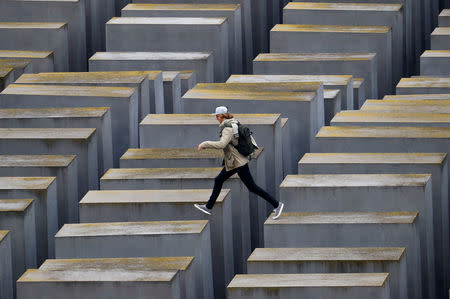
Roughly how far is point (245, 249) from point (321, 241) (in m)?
2.93

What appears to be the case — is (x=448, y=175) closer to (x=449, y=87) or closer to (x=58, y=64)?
(x=449, y=87)

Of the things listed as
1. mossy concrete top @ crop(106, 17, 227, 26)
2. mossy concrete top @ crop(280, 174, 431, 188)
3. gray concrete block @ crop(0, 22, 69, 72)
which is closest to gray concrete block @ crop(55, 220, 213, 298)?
mossy concrete top @ crop(280, 174, 431, 188)

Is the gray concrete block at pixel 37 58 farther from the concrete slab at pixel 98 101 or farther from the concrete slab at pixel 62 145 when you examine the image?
the concrete slab at pixel 62 145

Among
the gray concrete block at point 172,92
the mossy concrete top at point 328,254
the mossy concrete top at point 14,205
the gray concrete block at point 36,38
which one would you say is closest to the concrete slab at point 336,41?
the gray concrete block at point 172,92

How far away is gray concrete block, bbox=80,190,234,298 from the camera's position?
24234 mm

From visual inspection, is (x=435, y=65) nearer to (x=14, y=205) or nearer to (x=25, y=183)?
(x=25, y=183)

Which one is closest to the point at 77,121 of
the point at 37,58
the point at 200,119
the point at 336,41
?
the point at 200,119

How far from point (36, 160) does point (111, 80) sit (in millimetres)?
5457

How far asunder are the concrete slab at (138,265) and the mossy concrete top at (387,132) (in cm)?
666

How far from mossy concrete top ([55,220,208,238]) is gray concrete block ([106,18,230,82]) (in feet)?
42.3

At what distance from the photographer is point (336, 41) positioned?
35.7 metres

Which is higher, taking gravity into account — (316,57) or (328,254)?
(316,57)

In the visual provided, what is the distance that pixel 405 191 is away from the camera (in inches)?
960

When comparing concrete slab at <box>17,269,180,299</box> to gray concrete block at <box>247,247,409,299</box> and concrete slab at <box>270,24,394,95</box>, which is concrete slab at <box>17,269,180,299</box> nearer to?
gray concrete block at <box>247,247,409,299</box>
